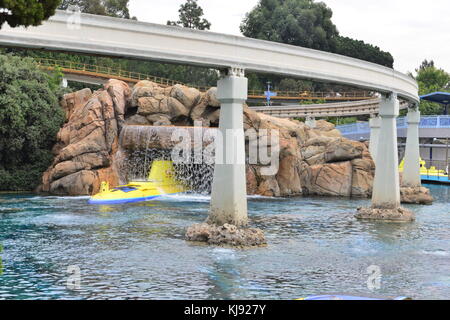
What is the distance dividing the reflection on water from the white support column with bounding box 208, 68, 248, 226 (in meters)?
1.74

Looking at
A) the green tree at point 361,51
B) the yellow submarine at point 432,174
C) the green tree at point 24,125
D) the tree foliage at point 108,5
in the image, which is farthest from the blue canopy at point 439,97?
the green tree at point 24,125

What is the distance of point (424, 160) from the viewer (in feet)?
298

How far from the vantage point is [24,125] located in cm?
5312

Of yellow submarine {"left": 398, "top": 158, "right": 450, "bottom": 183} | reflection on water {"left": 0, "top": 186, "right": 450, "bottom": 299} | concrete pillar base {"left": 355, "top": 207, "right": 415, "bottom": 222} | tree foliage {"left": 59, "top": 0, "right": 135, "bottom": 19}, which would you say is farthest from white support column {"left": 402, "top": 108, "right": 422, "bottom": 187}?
tree foliage {"left": 59, "top": 0, "right": 135, "bottom": 19}

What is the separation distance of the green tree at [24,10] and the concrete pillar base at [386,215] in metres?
28.6

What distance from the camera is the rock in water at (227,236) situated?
29031mm

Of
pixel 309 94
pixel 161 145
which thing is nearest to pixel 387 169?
pixel 161 145

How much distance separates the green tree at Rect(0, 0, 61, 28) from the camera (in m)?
14.7

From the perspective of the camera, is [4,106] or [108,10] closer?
[4,106]

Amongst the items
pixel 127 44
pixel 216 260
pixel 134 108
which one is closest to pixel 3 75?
pixel 134 108
